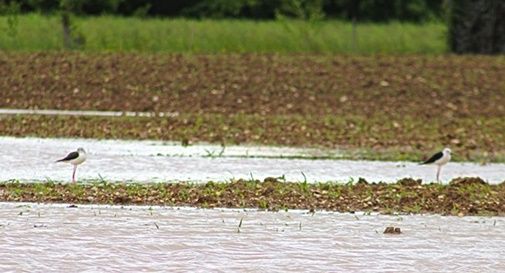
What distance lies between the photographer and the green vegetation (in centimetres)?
3341

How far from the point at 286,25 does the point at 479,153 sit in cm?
1308

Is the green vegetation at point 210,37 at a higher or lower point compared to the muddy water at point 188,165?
lower

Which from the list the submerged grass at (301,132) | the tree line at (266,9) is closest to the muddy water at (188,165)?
the submerged grass at (301,132)

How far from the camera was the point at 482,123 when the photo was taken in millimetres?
26422

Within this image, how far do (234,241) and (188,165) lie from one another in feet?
22.0

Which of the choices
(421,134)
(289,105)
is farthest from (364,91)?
(421,134)

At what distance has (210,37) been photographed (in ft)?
114

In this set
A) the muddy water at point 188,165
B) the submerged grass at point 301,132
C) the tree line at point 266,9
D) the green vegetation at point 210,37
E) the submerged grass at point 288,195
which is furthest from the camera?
the tree line at point 266,9

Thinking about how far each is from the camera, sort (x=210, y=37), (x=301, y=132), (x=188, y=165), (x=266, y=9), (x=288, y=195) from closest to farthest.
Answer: (x=288, y=195) → (x=188, y=165) → (x=301, y=132) → (x=210, y=37) → (x=266, y=9)

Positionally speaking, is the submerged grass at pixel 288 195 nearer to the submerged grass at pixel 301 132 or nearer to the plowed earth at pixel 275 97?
the submerged grass at pixel 301 132

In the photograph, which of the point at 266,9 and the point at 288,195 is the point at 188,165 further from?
the point at 266,9

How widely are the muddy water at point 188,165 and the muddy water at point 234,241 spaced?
3.34 m

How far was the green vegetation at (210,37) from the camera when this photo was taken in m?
33.4

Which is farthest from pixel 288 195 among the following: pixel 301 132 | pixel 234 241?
pixel 301 132
